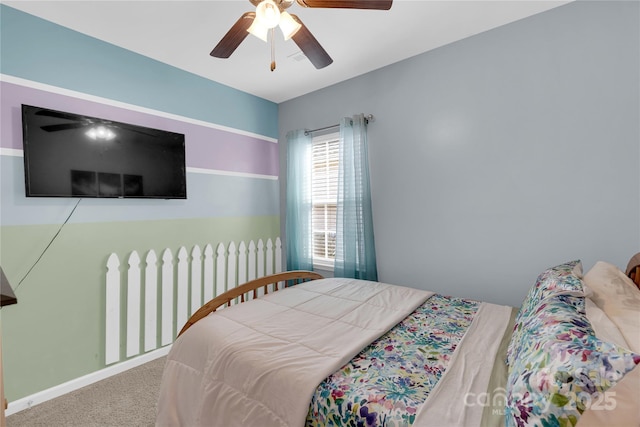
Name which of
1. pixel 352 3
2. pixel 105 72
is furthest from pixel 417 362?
pixel 105 72

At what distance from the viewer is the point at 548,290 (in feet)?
4.20

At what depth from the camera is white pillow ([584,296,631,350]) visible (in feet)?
3.04

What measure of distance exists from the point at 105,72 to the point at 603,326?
3.32 metres

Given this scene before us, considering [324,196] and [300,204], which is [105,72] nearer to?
[300,204]

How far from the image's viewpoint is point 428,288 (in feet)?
8.43

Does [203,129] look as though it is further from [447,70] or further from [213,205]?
[447,70]

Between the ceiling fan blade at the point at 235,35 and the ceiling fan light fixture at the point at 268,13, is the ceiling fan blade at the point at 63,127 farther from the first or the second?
the ceiling fan light fixture at the point at 268,13

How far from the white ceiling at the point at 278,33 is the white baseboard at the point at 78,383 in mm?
2572

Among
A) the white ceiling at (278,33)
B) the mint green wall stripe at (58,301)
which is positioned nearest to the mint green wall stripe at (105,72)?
the white ceiling at (278,33)

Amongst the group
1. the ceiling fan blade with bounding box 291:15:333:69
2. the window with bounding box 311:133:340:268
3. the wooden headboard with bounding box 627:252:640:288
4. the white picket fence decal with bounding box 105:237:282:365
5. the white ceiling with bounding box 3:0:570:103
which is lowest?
the white picket fence decal with bounding box 105:237:282:365

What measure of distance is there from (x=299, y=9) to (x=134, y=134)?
1626mm

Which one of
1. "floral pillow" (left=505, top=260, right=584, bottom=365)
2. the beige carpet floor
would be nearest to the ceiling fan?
"floral pillow" (left=505, top=260, right=584, bottom=365)

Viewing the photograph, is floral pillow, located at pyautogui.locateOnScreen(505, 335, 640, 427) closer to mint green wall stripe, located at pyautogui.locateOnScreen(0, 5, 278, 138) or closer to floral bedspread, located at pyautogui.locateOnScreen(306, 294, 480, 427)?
floral bedspread, located at pyautogui.locateOnScreen(306, 294, 480, 427)

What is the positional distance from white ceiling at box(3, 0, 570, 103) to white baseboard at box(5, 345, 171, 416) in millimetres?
2572
